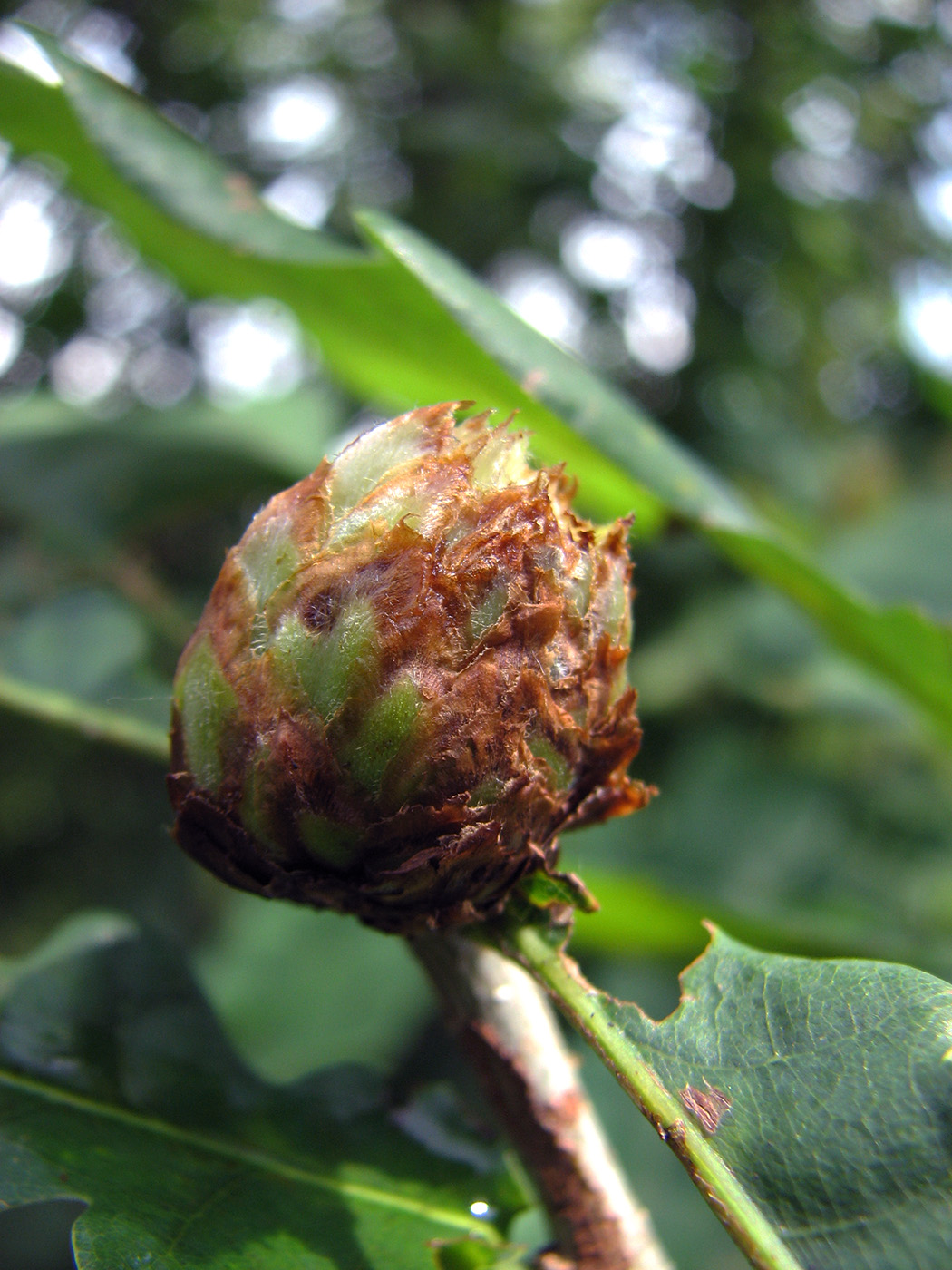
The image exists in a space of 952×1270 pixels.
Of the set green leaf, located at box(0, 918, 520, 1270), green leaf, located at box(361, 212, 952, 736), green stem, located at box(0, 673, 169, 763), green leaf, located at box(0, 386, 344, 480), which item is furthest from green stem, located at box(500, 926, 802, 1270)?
green leaf, located at box(0, 386, 344, 480)

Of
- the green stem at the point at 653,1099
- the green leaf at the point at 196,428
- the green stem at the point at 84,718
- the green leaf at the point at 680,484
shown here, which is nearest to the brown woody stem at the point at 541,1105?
the green stem at the point at 653,1099

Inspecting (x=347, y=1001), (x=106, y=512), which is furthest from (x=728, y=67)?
(x=347, y=1001)

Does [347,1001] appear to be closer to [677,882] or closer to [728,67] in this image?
[677,882]

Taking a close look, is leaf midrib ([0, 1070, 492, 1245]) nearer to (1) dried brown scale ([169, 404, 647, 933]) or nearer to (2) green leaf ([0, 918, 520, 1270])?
(2) green leaf ([0, 918, 520, 1270])

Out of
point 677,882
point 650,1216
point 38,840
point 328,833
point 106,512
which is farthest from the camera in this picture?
point 38,840

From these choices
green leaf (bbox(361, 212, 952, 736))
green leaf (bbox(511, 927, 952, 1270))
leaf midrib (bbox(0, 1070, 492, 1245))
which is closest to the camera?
green leaf (bbox(511, 927, 952, 1270))

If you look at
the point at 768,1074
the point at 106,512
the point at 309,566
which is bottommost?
the point at 106,512
